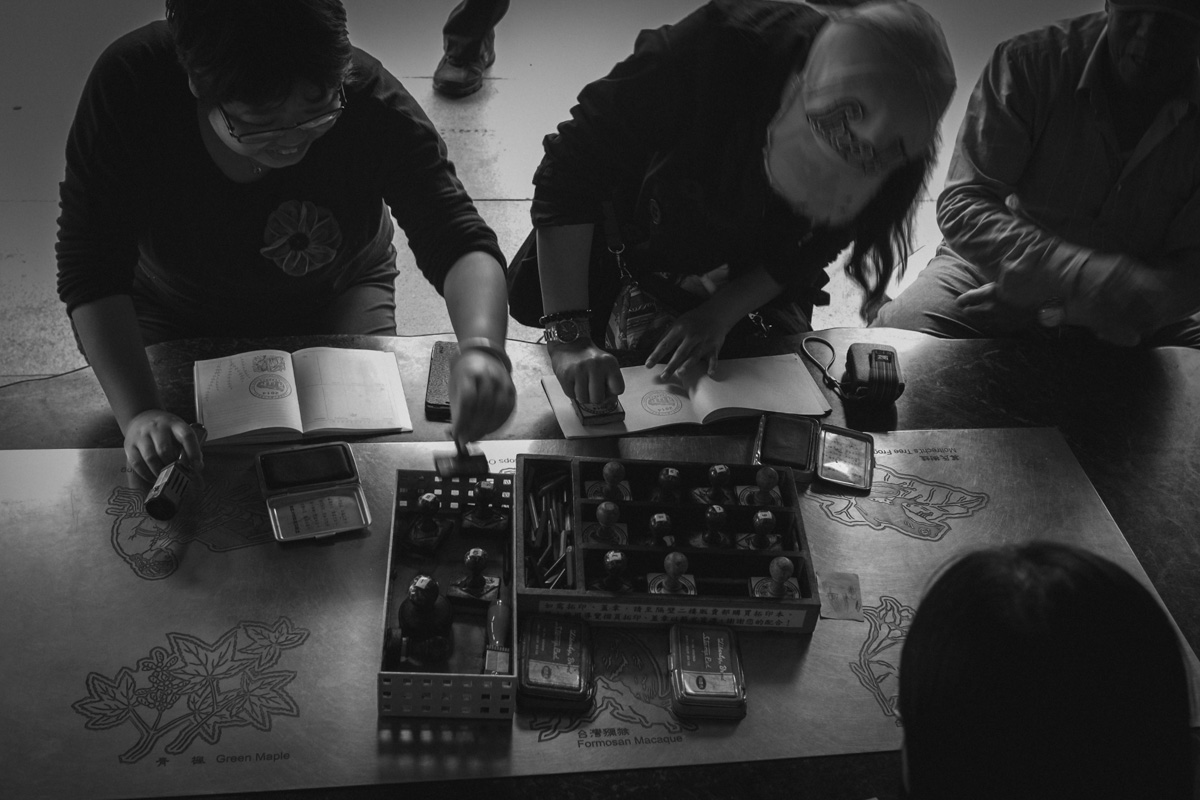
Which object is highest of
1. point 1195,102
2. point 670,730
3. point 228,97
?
point 228,97

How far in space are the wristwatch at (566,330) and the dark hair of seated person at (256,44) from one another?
0.62 m

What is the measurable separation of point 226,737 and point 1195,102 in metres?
2.13

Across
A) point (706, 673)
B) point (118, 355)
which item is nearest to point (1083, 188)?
point (706, 673)

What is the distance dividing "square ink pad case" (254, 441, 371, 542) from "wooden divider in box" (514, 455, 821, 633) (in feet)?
0.87

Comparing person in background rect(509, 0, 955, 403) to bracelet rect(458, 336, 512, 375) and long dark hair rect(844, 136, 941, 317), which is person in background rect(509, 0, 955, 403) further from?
bracelet rect(458, 336, 512, 375)

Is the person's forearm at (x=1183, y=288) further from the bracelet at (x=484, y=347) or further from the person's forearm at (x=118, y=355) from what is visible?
the person's forearm at (x=118, y=355)

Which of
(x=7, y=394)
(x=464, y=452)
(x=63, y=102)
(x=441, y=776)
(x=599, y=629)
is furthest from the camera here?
(x=63, y=102)

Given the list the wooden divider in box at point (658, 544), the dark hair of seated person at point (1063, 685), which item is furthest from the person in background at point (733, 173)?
the dark hair of seated person at point (1063, 685)

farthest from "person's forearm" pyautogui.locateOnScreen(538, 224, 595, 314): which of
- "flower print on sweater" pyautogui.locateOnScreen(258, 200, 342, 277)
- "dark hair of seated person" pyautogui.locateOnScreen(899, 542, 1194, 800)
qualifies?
"dark hair of seated person" pyautogui.locateOnScreen(899, 542, 1194, 800)

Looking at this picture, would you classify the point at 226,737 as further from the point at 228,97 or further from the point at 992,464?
the point at 992,464

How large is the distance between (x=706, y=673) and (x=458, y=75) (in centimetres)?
284

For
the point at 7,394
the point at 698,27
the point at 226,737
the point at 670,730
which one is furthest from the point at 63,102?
the point at 670,730

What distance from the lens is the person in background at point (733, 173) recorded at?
1487mm

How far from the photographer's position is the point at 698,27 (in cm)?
166
